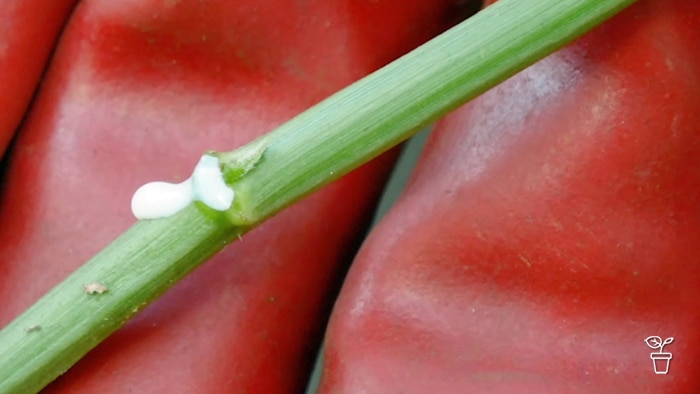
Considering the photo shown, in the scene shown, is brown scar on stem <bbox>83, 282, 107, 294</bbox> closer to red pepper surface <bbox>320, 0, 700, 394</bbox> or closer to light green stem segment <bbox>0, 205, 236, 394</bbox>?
light green stem segment <bbox>0, 205, 236, 394</bbox>

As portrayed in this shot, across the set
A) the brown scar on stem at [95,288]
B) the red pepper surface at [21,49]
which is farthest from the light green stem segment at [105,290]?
the red pepper surface at [21,49]

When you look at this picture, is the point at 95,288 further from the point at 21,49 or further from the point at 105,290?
the point at 21,49

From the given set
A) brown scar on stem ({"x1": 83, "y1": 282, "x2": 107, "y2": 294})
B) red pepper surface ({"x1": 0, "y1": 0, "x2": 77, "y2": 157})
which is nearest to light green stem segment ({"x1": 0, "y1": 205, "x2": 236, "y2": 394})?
brown scar on stem ({"x1": 83, "y1": 282, "x2": 107, "y2": 294})

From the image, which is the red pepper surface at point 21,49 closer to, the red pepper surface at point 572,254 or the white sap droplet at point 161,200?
the white sap droplet at point 161,200

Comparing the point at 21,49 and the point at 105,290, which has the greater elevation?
the point at 21,49

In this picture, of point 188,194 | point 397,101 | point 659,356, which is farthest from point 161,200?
point 659,356

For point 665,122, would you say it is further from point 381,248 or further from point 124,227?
point 124,227
